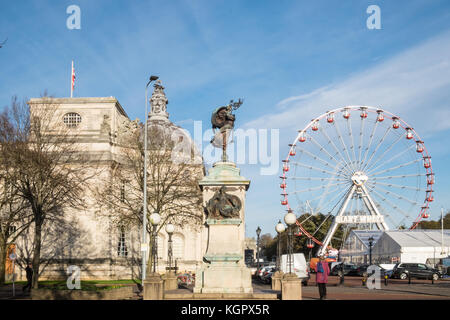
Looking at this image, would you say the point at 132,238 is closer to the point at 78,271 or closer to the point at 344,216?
the point at 78,271

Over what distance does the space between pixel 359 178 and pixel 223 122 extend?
41.4 metres

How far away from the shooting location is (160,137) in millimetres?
42719

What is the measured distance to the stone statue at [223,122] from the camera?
2128 centimetres

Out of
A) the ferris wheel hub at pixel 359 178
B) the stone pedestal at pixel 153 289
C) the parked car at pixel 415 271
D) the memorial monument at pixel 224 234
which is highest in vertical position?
the ferris wheel hub at pixel 359 178

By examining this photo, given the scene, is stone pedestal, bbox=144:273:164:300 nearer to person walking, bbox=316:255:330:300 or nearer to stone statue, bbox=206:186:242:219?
stone statue, bbox=206:186:242:219

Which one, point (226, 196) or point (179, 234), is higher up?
point (226, 196)

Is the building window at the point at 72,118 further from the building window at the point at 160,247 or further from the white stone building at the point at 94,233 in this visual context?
the building window at the point at 160,247

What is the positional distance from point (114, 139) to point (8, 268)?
54.9 feet

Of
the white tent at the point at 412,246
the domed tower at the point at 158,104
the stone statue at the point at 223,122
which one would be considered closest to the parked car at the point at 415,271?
the white tent at the point at 412,246

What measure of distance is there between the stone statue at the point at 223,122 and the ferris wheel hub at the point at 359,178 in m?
41.2

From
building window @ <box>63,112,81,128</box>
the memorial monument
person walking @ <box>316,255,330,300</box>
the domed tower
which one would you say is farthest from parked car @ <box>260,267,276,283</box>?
the domed tower

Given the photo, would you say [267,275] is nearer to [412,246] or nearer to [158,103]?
[412,246]
